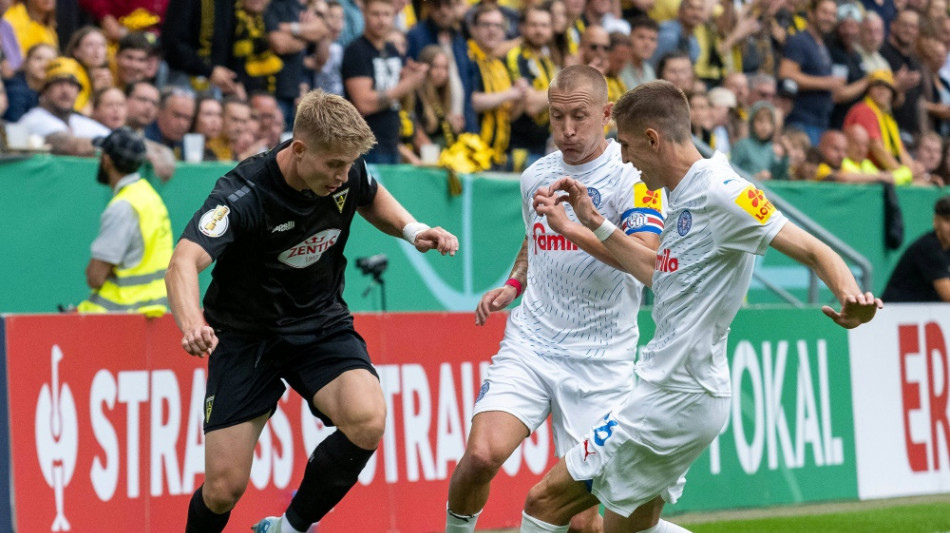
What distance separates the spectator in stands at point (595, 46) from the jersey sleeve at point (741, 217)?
792cm

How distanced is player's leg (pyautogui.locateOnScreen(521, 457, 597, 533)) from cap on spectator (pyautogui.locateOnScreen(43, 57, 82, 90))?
5.97 metres

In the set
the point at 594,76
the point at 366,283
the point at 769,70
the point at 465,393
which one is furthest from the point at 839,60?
the point at 594,76

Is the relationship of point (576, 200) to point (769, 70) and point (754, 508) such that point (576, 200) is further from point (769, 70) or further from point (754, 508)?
point (769, 70)

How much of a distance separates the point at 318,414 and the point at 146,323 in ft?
4.83

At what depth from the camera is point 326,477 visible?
6648 millimetres

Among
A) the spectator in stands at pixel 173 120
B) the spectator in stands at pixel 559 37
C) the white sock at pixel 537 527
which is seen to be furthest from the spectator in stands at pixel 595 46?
the white sock at pixel 537 527

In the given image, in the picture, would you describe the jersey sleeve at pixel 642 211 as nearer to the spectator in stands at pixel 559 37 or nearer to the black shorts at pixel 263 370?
the black shorts at pixel 263 370

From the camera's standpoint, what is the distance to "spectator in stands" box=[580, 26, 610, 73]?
1305cm

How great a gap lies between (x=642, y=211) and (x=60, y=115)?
5.58 metres

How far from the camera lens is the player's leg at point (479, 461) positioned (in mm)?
6352

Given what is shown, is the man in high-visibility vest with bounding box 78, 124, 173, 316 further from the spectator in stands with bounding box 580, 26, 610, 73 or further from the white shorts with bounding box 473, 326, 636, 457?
the spectator in stands with bounding box 580, 26, 610, 73

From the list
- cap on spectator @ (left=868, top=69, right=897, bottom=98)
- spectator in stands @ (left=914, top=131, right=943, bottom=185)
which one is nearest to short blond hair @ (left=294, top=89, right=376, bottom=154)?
cap on spectator @ (left=868, top=69, right=897, bottom=98)

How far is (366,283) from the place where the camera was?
1105cm

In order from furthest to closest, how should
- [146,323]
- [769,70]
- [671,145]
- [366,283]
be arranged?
[769,70], [366,283], [146,323], [671,145]
